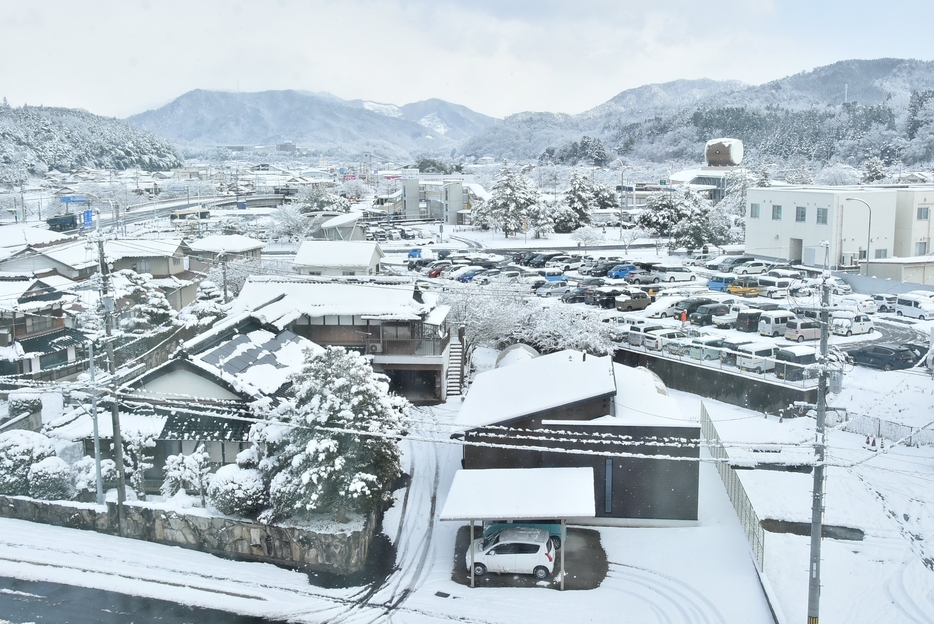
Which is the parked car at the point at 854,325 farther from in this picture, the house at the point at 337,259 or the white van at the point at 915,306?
the house at the point at 337,259

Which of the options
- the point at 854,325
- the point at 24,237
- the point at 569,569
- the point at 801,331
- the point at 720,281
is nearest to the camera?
the point at 569,569

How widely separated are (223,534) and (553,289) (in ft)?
58.6

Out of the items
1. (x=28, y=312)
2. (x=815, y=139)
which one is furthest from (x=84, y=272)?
(x=815, y=139)

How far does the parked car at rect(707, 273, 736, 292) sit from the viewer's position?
2712 centimetres

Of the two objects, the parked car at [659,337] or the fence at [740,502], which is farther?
the parked car at [659,337]

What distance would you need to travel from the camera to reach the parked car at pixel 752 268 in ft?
96.6

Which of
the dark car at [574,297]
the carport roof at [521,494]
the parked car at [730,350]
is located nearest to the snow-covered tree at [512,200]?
the dark car at [574,297]

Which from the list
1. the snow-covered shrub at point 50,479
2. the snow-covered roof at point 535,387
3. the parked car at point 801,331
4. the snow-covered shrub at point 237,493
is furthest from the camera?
the parked car at point 801,331

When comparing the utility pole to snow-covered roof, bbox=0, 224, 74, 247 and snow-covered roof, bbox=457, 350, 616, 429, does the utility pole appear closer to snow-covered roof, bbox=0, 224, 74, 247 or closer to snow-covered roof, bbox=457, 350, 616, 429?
snow-covered roof, bbox=457, 350, 616, 429

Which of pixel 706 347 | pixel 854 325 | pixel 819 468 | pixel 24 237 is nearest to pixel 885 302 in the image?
pixel 854 325

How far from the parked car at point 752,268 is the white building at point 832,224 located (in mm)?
2029

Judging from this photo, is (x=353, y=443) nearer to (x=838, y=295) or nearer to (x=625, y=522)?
(x=625, y=522)

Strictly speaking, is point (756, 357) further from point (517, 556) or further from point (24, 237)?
point (24, 237)

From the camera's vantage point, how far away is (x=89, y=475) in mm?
11742
